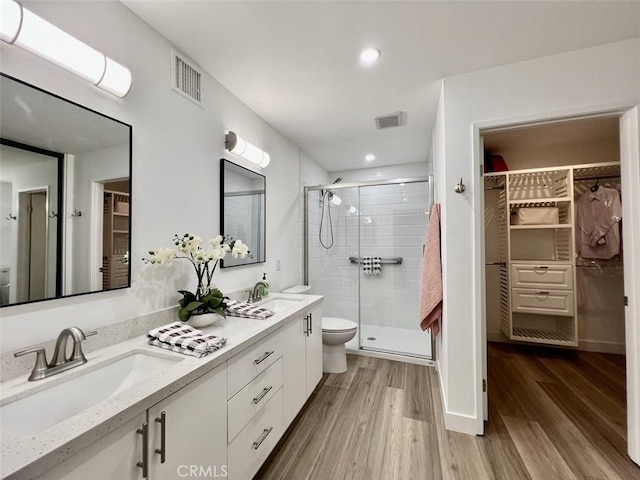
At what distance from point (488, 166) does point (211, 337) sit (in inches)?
139

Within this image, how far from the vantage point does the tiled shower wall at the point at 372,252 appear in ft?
11.6

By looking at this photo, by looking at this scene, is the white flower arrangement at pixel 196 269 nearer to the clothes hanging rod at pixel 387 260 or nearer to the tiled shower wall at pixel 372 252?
the tiled shower wall at pixel 372 252

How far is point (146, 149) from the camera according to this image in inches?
55.8

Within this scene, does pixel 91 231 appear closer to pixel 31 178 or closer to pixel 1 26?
pixel 31 178

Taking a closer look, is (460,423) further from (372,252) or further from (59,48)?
(59,48)

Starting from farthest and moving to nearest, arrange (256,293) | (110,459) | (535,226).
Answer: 1. (535,226)
2. (256,293)
3. (110,459)

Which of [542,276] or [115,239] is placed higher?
[115,239]

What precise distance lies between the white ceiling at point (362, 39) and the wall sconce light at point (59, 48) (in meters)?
0.43

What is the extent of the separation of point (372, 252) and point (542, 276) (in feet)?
6.20

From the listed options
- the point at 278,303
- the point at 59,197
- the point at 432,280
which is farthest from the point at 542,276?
the point at 59,197

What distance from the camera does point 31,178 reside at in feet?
3.24

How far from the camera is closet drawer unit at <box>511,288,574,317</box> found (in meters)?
2.85

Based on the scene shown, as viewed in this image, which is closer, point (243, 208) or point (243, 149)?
Result: point (243, 149)

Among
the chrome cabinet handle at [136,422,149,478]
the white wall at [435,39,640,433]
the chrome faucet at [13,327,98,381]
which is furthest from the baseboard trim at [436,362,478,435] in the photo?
the chrome faucet at [13,327,98,381]
